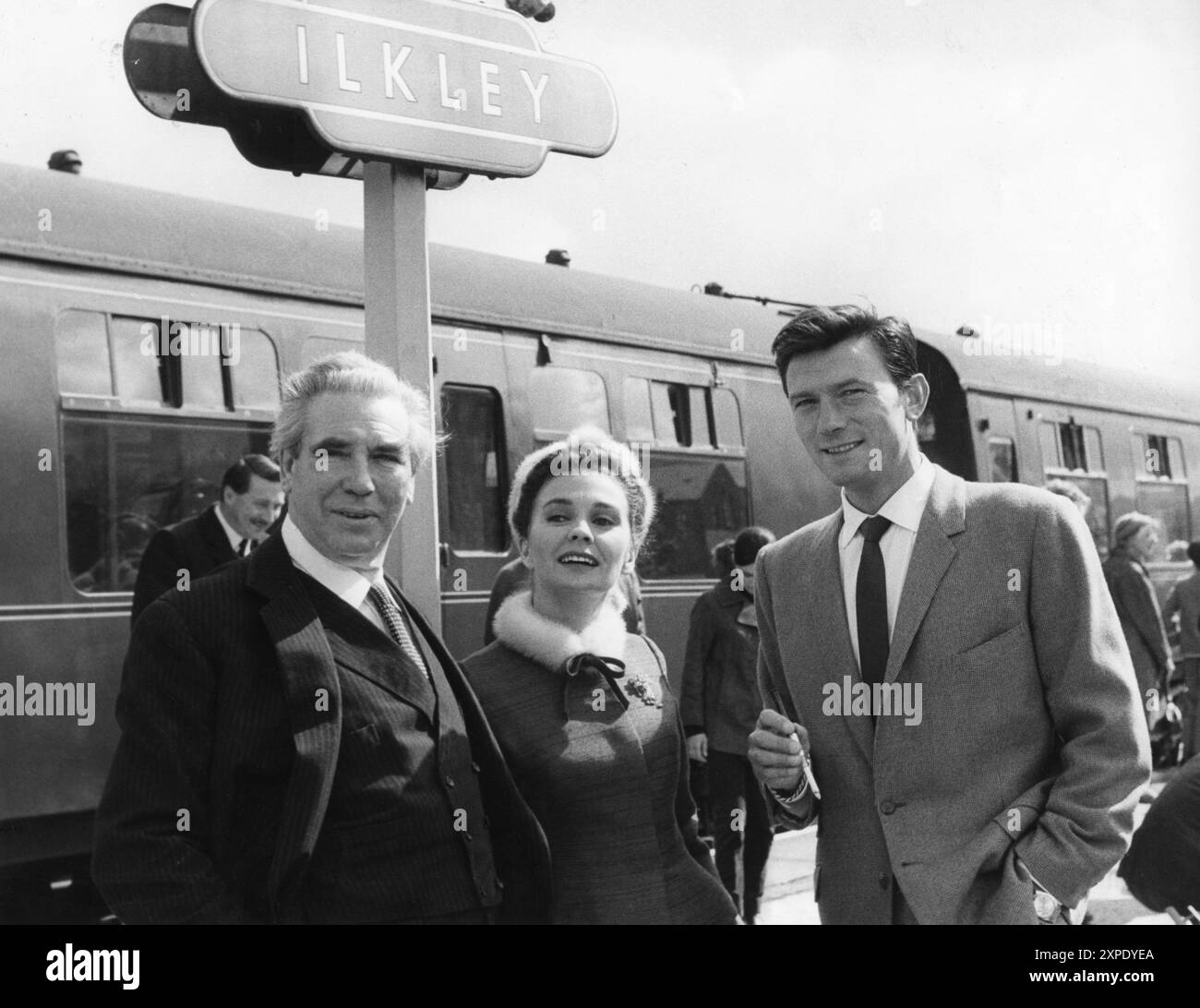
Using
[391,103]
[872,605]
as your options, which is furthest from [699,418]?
[872,605]

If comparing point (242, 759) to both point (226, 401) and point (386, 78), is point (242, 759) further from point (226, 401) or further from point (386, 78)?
point (226, 401)

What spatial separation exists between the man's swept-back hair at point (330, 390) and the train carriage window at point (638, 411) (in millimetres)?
4917

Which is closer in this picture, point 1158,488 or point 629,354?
point 629,354

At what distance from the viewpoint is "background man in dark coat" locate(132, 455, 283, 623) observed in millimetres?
4750

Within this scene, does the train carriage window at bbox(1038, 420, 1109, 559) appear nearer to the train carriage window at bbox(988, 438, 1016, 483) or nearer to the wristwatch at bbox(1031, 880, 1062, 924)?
the train carriage window at bbox(988, 438, 1016, 483)

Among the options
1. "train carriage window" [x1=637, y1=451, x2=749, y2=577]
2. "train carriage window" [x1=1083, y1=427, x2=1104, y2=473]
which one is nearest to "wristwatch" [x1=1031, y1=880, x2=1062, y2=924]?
"train carriage window" [x1=637, y1=451, x2=749, y2=577]

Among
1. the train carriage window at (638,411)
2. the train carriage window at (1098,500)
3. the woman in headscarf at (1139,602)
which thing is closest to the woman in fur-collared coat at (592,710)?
the train carriage window at (638,411)

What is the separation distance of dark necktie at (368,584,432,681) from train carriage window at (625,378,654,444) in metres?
4.97

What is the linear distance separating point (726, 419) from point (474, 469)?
1.87m

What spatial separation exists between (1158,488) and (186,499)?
27.8ft

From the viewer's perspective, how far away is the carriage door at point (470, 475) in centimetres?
633

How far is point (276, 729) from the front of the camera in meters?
2.00

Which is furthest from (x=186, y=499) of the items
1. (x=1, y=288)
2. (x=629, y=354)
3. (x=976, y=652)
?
(x=976, y=652)

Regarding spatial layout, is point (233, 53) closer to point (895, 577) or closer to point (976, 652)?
point (895, 577)
